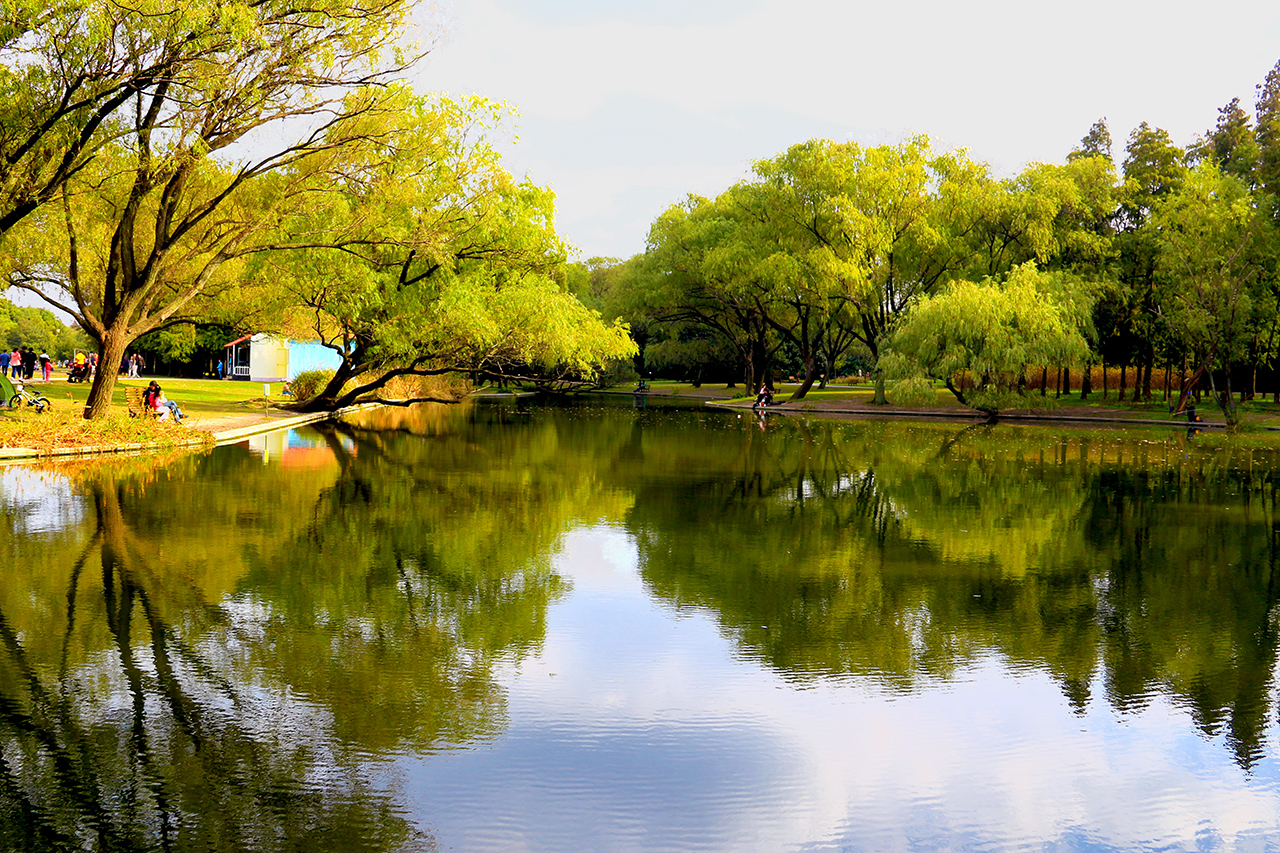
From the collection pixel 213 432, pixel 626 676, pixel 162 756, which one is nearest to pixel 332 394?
pixel 213 432

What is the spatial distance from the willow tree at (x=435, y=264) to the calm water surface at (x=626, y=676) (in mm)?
19554

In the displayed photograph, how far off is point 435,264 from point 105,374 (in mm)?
13593

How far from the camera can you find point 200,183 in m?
36.8

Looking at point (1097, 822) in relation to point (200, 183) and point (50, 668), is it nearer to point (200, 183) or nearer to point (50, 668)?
point (50, 668)

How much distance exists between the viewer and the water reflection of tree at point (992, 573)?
8.05 meters

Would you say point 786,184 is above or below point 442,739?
above

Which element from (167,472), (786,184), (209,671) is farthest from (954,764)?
(786,184)

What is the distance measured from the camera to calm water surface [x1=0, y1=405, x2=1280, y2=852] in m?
5.21

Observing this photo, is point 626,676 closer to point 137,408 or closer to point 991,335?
point 137,408

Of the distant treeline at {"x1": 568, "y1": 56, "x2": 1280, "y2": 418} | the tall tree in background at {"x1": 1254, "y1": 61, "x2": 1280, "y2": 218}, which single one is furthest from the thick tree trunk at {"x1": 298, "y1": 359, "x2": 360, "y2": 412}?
the tall tree in background at {"x1": 1254, "y1": 61, "x2": 1280, "y2": 218}

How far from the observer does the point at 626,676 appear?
7.59 m

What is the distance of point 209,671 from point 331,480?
1254cm

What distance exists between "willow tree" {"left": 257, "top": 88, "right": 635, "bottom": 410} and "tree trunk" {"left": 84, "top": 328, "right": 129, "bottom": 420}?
750 centimetres

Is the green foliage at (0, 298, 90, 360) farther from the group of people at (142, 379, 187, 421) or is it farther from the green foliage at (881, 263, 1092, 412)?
the group of people at (142, 379, 187, 421)
